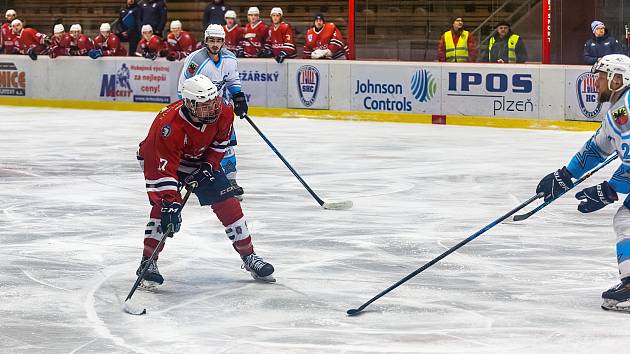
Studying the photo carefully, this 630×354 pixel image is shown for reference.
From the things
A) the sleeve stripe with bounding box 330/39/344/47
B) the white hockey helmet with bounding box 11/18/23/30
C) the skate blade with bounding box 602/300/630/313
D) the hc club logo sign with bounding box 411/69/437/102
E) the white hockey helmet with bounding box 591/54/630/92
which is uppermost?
the white hockey helmet with bounding box 591/54/630/92

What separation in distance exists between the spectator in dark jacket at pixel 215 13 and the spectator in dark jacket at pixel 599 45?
5.94 meters

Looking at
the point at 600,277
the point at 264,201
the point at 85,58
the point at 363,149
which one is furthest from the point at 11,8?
the point at 600,277

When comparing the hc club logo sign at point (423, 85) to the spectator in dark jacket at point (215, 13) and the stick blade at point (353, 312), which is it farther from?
the stick blade at point (353, 312)

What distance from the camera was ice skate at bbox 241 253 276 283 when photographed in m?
6.17

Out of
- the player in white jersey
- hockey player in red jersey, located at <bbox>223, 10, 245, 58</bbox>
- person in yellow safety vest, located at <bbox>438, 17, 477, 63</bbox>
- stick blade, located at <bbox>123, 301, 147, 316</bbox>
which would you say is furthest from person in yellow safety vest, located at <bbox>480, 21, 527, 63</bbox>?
stick blade, located at <bbox>123, 301, 147, 316</bbox>

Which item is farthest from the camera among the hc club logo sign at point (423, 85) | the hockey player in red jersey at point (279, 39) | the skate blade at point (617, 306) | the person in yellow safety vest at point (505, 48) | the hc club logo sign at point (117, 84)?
the hc club logo sign at point (117, 84)

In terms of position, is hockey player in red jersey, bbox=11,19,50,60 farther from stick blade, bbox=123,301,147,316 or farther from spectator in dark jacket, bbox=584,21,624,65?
stick blade, bbox=123,301,147,316

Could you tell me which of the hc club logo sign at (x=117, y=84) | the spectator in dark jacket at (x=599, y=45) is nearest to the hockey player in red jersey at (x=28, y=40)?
the hc club logo sign at (x=117, y=84)

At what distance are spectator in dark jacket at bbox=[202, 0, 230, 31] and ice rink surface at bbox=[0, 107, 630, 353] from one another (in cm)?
643

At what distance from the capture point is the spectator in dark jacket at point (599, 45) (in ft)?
48.0

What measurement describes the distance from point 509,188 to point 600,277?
3516 mm

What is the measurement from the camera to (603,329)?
205 inches

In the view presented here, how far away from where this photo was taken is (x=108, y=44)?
63.0 feet

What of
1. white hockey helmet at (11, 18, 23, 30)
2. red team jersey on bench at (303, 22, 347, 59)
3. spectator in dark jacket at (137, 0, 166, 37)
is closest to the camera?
red team jersey on bench at (303, 22, 347, 59)
